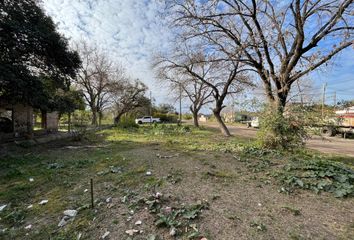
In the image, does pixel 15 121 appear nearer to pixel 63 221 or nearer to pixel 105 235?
pixel 63 221

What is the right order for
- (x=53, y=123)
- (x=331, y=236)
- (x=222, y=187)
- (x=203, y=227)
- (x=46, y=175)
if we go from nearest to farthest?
1. (x=331, y=236)
2. (x=203, y=227)
3. (x=222, y=187)
4. (x=46, y=175)
5. (x=53, y=123)

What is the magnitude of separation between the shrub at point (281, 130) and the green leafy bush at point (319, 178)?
2.22 m

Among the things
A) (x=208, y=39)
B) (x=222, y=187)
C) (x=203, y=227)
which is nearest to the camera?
(x=203, y=227)

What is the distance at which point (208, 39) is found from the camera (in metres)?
9.63

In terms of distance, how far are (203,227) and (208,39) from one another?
28.7ft

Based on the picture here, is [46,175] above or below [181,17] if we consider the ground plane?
below

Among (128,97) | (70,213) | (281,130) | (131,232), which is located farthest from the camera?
(128,97)

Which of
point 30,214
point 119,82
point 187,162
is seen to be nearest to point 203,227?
point 30,214

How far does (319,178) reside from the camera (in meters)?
3.97

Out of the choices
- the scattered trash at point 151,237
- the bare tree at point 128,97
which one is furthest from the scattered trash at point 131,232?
the bare tree at point 128,97

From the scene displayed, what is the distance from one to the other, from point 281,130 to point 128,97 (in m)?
25.9

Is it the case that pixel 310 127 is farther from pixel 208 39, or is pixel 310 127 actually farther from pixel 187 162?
pixel 208 39

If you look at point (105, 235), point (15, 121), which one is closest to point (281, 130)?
point (105, 235)

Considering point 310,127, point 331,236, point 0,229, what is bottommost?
point 0,229
